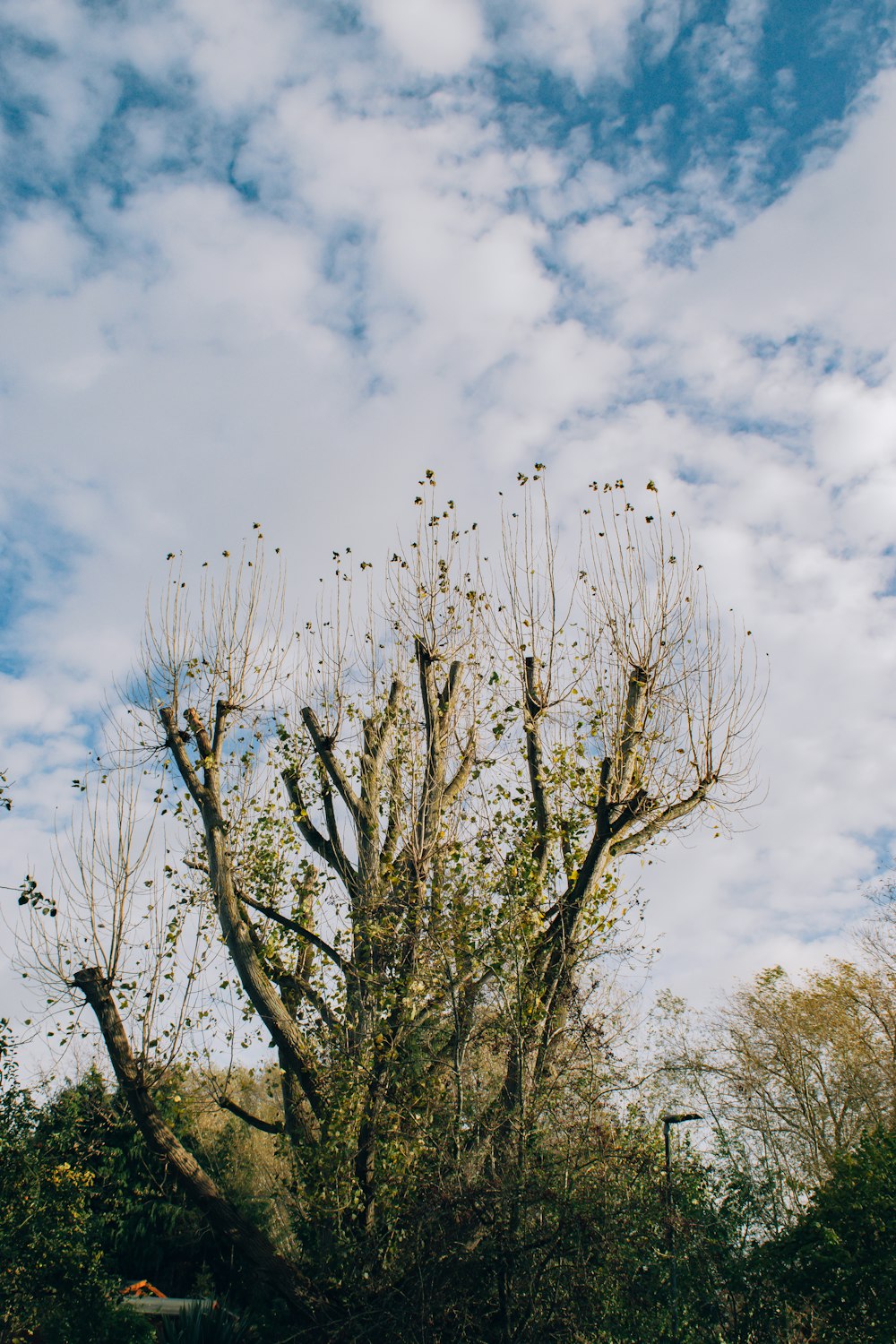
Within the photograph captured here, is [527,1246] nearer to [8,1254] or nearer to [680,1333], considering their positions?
[680,1333]

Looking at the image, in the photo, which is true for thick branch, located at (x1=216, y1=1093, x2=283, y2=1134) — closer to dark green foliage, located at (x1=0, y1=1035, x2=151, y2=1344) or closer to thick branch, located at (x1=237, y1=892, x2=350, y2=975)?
thick branch, located at (x1=237, y1=892, x2=350, y2=975)

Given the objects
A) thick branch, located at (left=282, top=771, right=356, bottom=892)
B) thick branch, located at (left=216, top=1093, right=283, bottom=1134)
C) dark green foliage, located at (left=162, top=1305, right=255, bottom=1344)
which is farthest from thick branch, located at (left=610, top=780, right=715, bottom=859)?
dark green foliage, located at (left=162, top=1305, right=255, bottom=1344)

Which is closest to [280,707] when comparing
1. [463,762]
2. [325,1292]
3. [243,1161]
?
[463,762]

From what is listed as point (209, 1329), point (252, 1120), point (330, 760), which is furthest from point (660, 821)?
point (209, 1329)

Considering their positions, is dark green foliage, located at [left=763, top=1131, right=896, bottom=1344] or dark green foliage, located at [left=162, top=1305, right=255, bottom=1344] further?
dark green foliage, located at [left=162, top=1305, right=255, bottom=1344]

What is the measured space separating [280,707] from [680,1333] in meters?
10.1

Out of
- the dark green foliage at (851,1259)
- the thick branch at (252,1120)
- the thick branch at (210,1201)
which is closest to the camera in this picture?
the thick branch at (210,1201)

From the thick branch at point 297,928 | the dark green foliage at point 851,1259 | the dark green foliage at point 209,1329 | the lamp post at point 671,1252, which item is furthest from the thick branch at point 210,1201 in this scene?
the dark green foliage at point 851,1259

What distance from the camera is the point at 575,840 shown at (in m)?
10.5

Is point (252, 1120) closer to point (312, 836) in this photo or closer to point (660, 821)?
point (312, 836)

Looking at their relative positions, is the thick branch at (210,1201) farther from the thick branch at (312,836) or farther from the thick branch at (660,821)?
the thick branch at (660,821)

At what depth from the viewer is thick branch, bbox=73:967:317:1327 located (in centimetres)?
898

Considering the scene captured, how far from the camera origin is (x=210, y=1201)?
29.8 feet

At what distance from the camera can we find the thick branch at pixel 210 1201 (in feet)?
29.5
